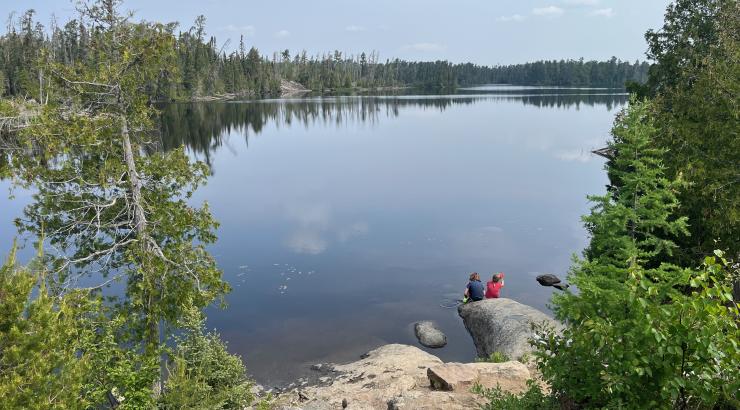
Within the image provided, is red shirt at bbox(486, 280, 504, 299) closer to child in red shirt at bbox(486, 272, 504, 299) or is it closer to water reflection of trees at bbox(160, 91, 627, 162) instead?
child in red shirt at bbox(486, 272, 504, 299)

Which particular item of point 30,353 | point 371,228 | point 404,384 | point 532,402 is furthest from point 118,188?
point 371,228

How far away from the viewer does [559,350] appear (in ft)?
23.4

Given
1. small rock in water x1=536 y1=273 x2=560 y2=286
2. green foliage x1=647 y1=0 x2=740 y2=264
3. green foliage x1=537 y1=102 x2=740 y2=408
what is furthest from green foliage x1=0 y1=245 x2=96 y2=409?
small rock in water x1=536 y1=273 x2=560 y2=286

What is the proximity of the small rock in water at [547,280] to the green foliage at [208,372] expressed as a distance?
55.2ft

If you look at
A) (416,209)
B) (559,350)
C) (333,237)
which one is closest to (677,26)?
(416,209)

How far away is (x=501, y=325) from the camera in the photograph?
18516 mm

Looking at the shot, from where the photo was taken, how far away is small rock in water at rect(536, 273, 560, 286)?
24.8m

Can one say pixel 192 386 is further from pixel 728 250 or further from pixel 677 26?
pixel 677 26

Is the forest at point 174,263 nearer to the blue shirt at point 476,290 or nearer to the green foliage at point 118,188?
the green foliage at point 118,188

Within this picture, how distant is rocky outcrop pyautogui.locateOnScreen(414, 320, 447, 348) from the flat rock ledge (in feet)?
6.80

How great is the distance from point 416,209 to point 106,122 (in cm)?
2847

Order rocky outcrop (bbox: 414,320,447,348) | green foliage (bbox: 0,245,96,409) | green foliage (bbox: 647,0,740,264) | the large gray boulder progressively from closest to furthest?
green foliage (bbox: 0,245,96,409), green foliage (bbox: 647,0,740,264), the large gray boulder, rocky outcrop (bbox: 414,320,447,348)

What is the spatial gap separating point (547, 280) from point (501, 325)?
754 cm

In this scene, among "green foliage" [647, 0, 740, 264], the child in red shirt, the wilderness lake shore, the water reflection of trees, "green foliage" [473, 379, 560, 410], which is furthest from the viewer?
the water reflection of trees
